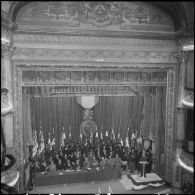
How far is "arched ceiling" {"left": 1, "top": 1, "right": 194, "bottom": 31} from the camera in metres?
8.81

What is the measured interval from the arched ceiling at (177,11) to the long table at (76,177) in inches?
220

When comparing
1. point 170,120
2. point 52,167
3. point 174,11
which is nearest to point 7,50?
point 52,167

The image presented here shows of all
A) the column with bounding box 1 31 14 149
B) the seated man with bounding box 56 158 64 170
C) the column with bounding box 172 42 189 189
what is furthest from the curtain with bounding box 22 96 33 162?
the column with bounding box 172 42 189 189

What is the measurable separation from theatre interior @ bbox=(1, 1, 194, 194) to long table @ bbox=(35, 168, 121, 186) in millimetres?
36

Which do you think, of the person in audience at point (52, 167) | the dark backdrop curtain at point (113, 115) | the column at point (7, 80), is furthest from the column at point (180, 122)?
the column at point (7, 80)

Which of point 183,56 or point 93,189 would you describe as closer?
point 183,56

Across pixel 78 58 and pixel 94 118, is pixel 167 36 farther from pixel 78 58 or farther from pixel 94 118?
pixel 94 118

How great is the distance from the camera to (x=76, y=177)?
10.9m

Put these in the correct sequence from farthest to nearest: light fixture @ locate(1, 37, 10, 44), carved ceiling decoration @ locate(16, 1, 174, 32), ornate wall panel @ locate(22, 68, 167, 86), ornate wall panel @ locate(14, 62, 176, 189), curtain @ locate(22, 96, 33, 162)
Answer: curtain @ locate(22, 96, 33, 162), ornate wall panel @ locate(22, 68, 167, 86), ornate wall panel @ locate(14, 62, 176, 189), carved ceiling decoration @ locate(16, 1, 174, 32), light fixture @ locate(1, 37, 10, 44)

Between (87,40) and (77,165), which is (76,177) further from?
(87,40)

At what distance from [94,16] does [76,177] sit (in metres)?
5.83

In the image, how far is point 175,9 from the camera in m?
9.82

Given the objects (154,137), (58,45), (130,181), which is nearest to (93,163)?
(130,181)

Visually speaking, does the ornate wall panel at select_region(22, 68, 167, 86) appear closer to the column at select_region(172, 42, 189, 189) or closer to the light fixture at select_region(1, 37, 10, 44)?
the column at select_region(172, 42, 189, 189)
